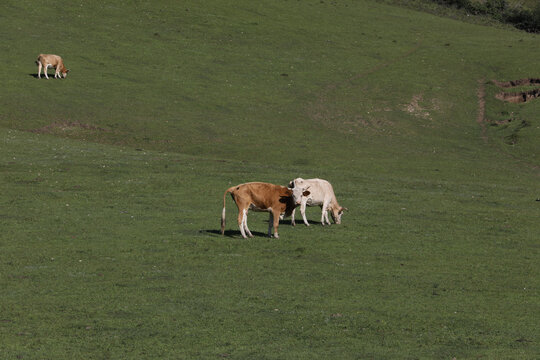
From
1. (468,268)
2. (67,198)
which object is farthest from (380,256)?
(67,198)

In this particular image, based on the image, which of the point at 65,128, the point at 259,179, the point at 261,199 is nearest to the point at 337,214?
the point at 261,199

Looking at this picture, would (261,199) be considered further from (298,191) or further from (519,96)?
(519,96)

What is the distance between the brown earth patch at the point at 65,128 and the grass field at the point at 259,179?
0.65 feet

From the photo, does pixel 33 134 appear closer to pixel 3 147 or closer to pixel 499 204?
pixel 3 147

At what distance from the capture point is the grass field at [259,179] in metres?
16.0

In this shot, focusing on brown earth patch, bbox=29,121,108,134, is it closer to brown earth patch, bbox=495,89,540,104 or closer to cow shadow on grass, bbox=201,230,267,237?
cow shadow on grass, bbox=201,230,267,237

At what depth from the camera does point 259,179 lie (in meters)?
36.2

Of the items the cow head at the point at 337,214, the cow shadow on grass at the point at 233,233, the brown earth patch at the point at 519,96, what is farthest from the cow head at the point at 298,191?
the brown earth patch at the point at 519,96

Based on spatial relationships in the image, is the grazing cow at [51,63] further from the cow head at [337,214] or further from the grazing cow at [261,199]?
the grazing cow at [261,199]

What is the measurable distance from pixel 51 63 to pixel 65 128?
11720 mm

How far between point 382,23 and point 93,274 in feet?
254

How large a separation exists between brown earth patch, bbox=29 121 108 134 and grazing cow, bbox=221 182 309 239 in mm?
27446

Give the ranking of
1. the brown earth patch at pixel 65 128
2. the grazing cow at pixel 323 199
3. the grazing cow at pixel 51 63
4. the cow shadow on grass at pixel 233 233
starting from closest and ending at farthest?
1. the cow shadow on grass at pixel 233 233
2. the grazing cow at pixel 323 199
3. the brown earth patch at pixel 65 128
4. the grazing cow at pixel 51 63

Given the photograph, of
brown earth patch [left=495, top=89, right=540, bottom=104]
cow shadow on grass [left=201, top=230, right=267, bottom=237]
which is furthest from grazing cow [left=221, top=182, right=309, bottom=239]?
brown earth patch [left=495, top=89, right=540, bottom=104]
